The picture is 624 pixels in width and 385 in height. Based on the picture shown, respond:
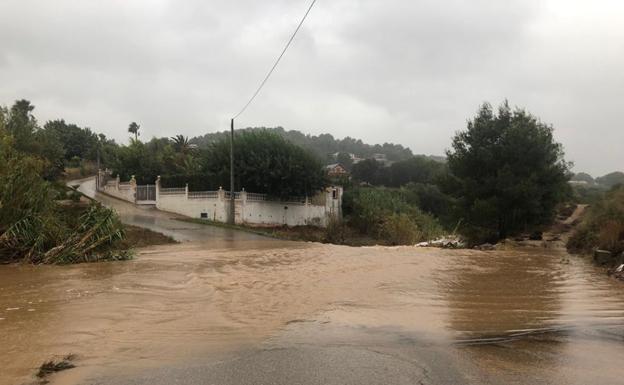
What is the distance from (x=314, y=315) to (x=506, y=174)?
1890cm

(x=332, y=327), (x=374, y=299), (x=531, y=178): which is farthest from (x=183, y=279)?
(x=531, y=178)

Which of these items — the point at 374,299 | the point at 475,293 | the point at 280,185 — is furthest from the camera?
the point at 280,185

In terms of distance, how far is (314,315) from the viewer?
7.47m

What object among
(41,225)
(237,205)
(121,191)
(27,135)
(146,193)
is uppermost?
(27,135)

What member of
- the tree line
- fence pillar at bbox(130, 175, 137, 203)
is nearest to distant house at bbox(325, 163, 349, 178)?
the tree line

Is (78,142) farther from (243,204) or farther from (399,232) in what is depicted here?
(399,232)

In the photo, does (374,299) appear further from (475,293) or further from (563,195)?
(563,195)

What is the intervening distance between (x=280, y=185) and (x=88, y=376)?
35.3m

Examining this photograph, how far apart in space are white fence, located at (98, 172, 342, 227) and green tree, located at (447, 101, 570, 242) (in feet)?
53.5

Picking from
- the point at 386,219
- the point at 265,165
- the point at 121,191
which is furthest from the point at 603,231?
the point at 121,191

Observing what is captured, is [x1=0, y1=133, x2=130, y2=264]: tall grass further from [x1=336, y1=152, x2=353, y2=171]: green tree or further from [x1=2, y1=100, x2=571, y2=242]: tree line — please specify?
[x1=336, y1=152, x2=353, y2=171]: green tree

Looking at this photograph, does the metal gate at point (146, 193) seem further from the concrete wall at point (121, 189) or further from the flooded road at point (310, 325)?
the flooded road at point (310, 325)

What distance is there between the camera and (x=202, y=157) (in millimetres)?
42594

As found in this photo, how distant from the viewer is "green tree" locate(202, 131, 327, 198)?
128ft
